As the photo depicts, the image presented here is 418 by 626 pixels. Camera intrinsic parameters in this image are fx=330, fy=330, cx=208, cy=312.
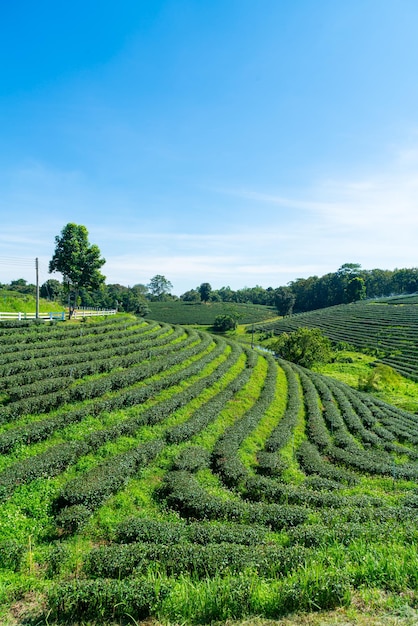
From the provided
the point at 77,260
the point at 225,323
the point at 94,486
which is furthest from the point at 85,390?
the point at 225,323

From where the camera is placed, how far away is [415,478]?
774 inches

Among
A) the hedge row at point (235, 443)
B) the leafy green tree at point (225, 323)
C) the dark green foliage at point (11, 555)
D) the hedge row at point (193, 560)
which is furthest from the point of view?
the leafy green tree at point (225, 323)

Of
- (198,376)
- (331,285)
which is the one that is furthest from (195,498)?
(331,285)

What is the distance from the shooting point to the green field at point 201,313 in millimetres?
135163

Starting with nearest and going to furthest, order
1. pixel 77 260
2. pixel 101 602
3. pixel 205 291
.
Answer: pixel 101 602 < pixel 77 260 < pixel 205 291

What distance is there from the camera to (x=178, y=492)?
13922 millimetres

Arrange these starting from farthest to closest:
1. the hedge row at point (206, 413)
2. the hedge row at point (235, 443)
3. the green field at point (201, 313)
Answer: the green field at point (201, 313)
the hedge row at point (206, 413)
the hedge row at point (235, 443)

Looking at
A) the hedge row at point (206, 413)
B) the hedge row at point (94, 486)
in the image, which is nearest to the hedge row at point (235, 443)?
the hedge row at point (206, 413)

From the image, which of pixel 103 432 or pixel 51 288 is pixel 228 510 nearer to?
pixel 103 432

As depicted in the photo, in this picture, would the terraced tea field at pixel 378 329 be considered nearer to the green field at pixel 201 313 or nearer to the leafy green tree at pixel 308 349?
the leafy green tree at pixel 308 349

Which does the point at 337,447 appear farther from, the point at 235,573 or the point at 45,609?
the point at 45,609

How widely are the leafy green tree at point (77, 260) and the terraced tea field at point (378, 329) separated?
5688 cm

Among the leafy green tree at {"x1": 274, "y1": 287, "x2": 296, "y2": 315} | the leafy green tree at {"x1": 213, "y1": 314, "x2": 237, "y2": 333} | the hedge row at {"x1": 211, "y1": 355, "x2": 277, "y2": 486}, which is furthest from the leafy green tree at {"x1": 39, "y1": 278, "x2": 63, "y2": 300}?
the hedge row at {"x1": 211, "y1": 355, "x2": 277, "y2": 486}

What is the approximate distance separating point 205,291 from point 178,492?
163 meters
